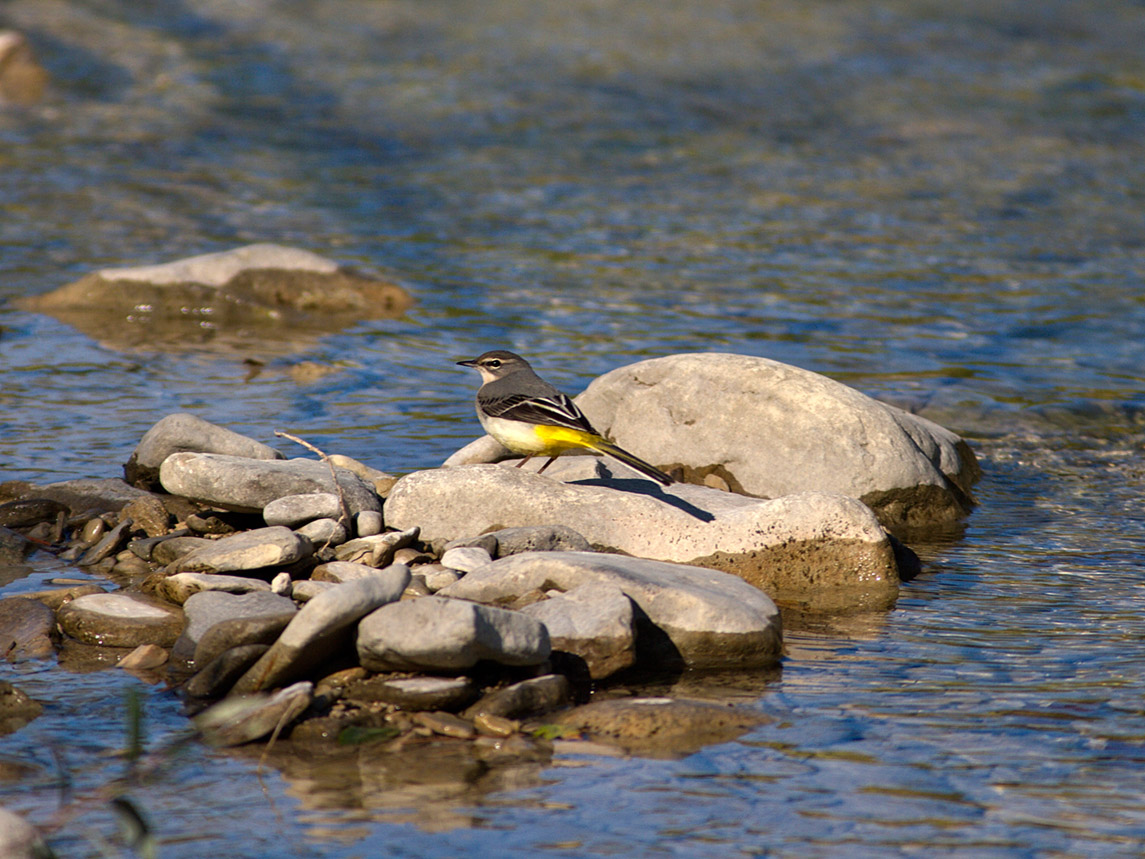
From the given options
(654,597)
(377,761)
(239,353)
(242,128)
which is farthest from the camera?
(242,128)

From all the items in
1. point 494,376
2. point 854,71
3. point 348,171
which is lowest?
point 494,376

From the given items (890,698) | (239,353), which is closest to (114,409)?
(239,353)

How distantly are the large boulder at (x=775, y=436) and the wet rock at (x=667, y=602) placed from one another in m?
2.37

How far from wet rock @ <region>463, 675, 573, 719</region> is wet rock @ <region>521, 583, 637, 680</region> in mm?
264

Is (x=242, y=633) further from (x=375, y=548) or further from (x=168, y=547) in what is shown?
(x=168, y=547)

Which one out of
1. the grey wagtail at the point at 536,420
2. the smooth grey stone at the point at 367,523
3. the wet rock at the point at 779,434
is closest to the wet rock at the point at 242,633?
the smooth grey stone at the point at 367,523

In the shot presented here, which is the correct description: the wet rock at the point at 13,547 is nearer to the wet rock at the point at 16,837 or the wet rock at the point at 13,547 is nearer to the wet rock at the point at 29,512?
the wet rock at the point at 29,512

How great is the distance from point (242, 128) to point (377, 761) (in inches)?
752

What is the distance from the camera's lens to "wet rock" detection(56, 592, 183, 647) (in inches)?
257

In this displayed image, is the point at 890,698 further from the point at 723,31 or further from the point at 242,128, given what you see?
the point at 723,31

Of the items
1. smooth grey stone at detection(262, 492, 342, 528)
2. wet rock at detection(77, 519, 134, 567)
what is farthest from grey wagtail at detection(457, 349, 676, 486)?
wet rock at detection(77, 519, 134, 567)

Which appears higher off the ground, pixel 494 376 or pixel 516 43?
pixel 516 43

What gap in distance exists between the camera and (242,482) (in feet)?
24.9

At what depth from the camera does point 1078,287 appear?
1564 cm
